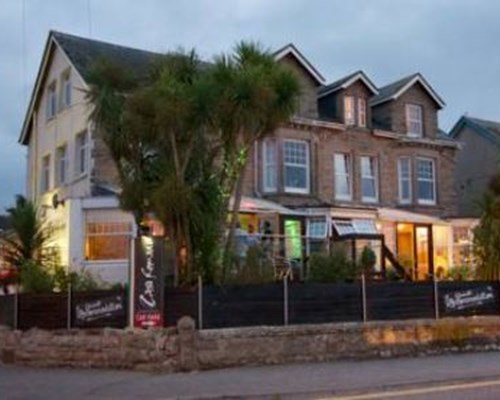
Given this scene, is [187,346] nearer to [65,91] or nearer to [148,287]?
[148,287]

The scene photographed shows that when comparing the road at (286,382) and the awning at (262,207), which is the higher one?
the awning at (262,207)

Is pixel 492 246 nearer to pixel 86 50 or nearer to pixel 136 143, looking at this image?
pixel 136 143

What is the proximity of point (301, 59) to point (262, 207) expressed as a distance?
740 centimetres

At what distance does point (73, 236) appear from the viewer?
24.0m

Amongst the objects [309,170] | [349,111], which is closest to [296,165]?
[309,170]

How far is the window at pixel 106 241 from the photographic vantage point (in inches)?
952

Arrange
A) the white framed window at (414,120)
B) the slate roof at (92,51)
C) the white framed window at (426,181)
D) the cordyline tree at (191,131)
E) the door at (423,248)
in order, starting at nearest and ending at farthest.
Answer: the cordyline tree at (191,131) < the slate roof at (92,51) < the door at (423,248) < the white framed window at (426,181) < the white framed window at (414,120)

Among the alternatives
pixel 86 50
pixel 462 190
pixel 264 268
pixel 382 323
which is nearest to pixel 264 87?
pixel 264 268

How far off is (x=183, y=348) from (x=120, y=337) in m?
1.45

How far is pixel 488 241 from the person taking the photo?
2186 cm

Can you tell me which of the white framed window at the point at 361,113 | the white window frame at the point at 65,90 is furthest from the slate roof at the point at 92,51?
the white framed window at the point at 361,113

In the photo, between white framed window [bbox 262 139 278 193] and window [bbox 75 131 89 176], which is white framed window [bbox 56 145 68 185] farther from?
white framed window [bbox 262 139 278 193]

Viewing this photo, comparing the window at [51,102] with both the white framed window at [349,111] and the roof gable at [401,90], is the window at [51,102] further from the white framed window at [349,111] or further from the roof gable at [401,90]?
the roof gable at [401,90]

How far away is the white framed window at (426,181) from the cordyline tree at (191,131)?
49.6ft
